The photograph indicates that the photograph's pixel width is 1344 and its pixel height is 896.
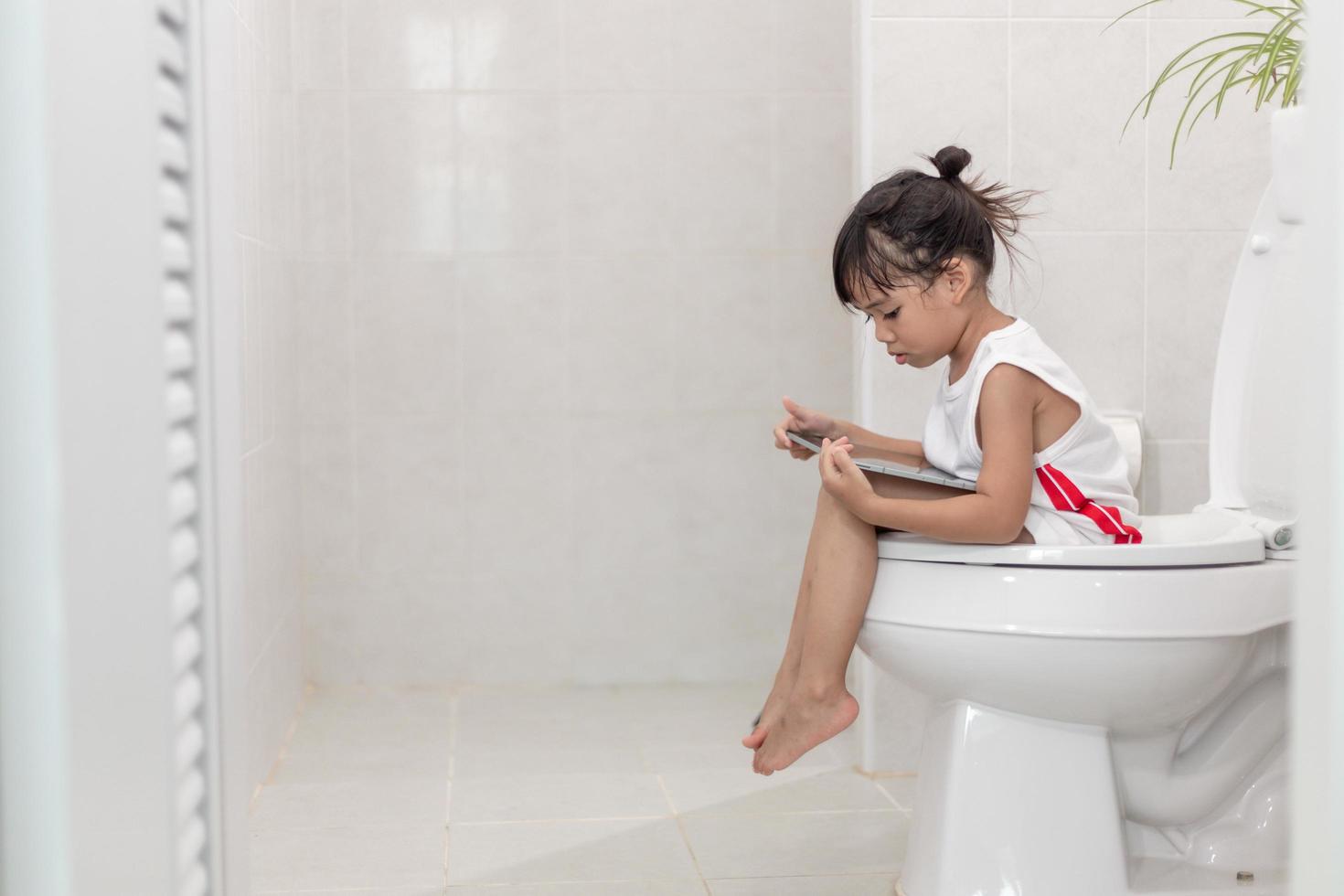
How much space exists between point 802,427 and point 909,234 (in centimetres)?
27

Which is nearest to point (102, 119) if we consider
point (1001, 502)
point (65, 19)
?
Result: point (65, 19)

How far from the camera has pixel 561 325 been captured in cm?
244

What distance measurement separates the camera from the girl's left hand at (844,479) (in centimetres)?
134

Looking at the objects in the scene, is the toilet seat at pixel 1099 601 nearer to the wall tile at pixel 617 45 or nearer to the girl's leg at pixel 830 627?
the girl's leg at pixel 830 627

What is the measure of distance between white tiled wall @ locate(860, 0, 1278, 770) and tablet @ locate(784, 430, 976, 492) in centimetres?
31

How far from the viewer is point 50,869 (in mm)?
535

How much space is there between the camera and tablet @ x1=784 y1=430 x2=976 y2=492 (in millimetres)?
1345

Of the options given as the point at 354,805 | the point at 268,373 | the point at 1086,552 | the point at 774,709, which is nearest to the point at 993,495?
the point at 1086,552

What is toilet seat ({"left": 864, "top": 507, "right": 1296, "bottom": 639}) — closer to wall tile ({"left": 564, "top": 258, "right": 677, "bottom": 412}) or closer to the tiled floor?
the tiled floor

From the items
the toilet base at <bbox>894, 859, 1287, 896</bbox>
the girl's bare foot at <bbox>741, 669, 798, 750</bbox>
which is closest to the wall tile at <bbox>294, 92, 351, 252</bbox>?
the girl's bare foot at <bbox>741, 669, 798, 750</bbox>

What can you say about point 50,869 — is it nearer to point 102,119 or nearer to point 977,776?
point 102,119

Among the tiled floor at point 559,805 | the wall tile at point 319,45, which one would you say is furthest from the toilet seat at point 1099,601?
the wall tile at point 319,45

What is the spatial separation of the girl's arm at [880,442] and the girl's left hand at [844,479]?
0.80 ft

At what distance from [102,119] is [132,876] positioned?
340 millimetres
